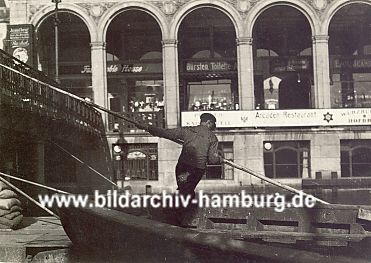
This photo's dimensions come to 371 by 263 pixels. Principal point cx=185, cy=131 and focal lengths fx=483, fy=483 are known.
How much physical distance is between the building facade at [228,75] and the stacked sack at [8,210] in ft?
52.9

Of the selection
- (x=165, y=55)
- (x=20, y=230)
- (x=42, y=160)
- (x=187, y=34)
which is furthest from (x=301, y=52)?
(x=20, y=230)

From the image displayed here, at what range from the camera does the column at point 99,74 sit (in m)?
26.7

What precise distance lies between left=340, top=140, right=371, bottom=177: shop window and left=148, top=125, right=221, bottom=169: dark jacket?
18.9 m

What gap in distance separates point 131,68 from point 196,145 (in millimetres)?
22564

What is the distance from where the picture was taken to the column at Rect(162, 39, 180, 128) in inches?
1044

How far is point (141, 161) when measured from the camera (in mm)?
25750

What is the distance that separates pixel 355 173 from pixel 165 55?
12.1 m

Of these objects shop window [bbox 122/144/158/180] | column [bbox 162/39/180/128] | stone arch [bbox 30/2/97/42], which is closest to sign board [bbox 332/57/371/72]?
column [bbox 162/39/180/128]

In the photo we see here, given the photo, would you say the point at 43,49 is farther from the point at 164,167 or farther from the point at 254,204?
the point at 254,204

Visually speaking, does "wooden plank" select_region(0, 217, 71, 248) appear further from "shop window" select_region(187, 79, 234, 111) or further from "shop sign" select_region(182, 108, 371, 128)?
"shop window" select_region(187, 79, 234, 111)

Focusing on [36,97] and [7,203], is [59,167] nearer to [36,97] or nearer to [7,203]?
[36,97]

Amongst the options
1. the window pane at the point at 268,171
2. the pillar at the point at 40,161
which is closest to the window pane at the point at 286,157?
the window pane at the point at 268,171

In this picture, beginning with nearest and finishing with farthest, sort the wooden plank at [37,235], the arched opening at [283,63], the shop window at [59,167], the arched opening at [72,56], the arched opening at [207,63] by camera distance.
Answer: the wooden plank at [37,235] < the shop window at [59,167] < the arched opening at [72,56] < the arched opening at [207,63] < the arched opening at [283,63]

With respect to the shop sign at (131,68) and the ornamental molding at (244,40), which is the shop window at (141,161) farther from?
the ornamental molding at (244,40)
